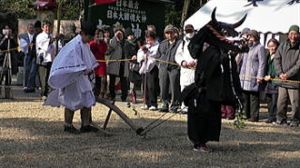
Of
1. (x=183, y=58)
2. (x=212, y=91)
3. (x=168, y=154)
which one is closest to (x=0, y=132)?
(x=168, y=154)

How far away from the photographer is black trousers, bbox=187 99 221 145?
7.75 m

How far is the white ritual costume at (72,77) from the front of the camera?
859cm

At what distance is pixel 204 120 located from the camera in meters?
7.82

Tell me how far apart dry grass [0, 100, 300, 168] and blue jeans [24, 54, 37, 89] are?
181 inches

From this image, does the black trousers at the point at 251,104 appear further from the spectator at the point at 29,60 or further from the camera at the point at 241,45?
the spectator at the point at 29,60

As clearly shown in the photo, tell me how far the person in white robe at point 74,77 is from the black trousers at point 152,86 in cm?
400

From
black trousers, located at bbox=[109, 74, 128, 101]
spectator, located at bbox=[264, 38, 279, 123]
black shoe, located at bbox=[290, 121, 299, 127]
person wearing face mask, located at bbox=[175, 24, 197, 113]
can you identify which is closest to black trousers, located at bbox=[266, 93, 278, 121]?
spectator, located at bbox=[264, 38, 279, 123]

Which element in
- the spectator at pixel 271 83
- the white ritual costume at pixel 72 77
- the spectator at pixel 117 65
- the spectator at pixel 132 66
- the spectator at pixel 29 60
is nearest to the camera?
the white ritual costume at pixel 72 77

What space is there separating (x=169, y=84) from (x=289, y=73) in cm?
281

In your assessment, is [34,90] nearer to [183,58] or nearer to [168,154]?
[183,58]

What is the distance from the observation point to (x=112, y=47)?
14438 mm

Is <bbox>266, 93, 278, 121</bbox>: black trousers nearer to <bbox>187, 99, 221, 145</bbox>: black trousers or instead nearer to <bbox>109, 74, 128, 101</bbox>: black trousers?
<bbox>109, 74, 128, 101</bbox>: black trousers

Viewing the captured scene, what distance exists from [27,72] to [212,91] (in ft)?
30.3

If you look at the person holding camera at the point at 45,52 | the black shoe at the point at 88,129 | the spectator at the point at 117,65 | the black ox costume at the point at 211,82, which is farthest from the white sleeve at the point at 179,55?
the black ox costume at the point at 211,82
